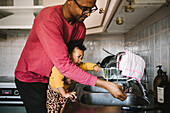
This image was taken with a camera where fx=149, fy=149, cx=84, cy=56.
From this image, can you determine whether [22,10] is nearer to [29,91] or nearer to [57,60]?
[29,91]

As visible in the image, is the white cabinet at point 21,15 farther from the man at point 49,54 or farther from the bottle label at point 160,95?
the bottle label at point 160,95

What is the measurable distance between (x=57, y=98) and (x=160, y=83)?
23.2 inches

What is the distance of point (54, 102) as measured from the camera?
889mm

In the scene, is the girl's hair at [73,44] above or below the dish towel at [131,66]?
above

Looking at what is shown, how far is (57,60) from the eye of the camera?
58cm

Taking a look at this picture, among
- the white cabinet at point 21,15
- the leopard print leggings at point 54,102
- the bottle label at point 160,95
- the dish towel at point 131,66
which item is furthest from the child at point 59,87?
the white cabinet at point 21,15

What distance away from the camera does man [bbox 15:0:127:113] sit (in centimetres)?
59

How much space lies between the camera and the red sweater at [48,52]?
59 cm

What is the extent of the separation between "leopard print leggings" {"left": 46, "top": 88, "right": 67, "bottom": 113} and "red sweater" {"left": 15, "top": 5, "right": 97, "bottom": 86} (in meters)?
0.08

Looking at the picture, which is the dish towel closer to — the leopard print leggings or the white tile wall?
the white tile wall

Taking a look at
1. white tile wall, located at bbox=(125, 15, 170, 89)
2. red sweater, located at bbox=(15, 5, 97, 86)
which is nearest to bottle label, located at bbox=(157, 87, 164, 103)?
white tile wall, located at bbox=(125, 15, 170, 89)

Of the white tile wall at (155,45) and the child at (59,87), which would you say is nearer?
the child at (59,87)

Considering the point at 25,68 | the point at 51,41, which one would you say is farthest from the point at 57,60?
the point at 25,68

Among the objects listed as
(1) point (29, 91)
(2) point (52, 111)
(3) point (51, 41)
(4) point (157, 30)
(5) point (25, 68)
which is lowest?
(2) point (52, 111)
